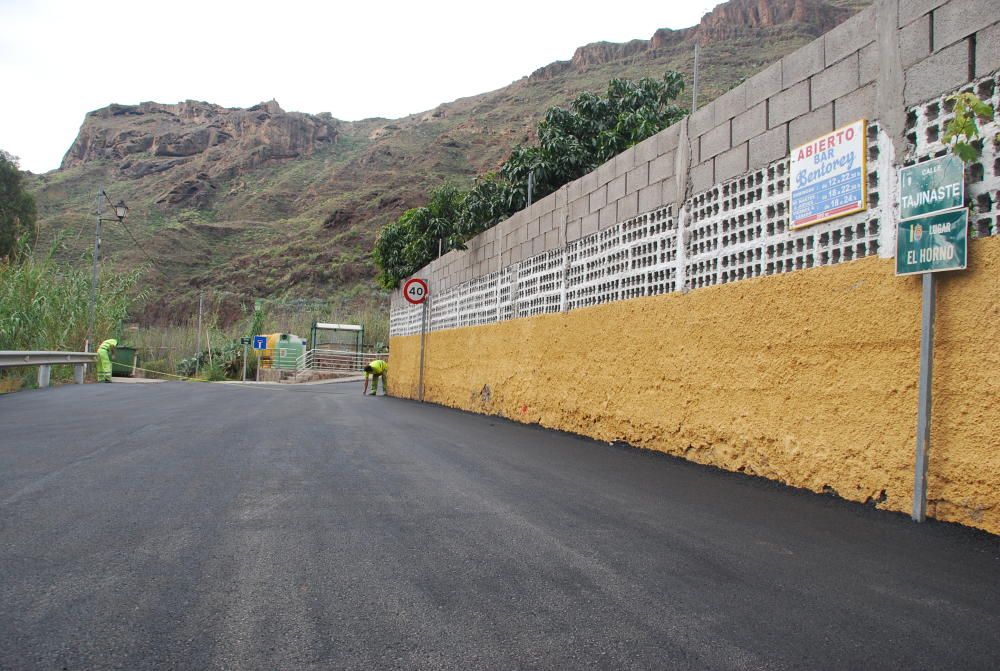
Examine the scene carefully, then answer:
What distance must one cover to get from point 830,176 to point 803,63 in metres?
1.15

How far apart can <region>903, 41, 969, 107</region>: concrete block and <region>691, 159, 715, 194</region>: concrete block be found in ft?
7.53

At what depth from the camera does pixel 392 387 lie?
20.8m

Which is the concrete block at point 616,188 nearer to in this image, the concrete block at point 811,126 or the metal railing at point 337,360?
the concrete block at point 811,126

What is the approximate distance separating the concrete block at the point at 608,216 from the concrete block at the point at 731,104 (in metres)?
2.10

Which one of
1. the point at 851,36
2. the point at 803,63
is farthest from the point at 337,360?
the point at 851,36

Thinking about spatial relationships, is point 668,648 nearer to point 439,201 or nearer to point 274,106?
point 439,201

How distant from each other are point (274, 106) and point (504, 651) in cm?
13810

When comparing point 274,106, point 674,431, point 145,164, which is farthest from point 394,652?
point 274,106

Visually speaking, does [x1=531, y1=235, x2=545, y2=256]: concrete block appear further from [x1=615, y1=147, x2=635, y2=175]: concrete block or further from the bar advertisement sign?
the bar advertisement sign

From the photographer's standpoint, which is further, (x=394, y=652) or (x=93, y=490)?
(x=93, y=490)

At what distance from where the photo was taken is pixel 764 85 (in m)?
6.36

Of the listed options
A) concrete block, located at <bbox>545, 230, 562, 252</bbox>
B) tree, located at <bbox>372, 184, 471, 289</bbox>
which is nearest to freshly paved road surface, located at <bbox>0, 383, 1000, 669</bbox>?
concrete block, located at <bbox>545, 230, 562, 252</bbox>

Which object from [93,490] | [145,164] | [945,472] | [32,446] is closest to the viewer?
[945,472]

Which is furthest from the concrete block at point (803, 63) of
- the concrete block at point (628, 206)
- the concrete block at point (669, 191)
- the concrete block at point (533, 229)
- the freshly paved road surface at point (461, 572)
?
the concrete block at point (533, 229)
